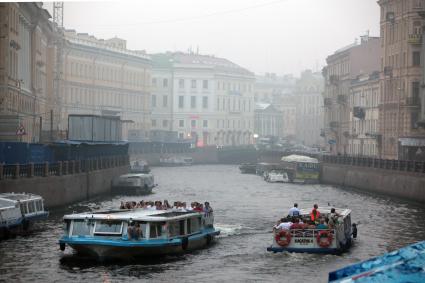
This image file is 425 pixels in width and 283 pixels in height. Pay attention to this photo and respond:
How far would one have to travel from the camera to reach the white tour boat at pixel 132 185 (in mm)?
81688

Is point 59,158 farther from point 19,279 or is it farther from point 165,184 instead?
point 19,279

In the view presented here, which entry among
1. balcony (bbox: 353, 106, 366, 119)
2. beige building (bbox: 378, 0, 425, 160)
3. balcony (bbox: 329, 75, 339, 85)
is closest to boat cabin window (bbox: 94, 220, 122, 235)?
beige building (bbox: 378, 0, 425, 160)

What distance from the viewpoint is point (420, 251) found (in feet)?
62.8

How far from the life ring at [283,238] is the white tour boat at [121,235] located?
396 cm

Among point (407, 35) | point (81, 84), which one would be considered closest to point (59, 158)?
point (407, 35)

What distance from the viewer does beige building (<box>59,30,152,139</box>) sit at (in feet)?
496

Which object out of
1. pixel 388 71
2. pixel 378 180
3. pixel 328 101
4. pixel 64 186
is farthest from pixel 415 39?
pixel 328 101

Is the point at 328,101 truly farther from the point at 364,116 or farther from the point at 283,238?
the point at 283,238

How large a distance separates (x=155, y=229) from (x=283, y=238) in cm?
545

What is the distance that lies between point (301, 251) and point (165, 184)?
5731 cm

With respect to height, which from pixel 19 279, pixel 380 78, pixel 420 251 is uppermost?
pixel 380 78

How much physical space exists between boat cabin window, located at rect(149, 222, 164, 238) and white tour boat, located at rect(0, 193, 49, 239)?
8.13m

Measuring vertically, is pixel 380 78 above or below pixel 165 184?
above

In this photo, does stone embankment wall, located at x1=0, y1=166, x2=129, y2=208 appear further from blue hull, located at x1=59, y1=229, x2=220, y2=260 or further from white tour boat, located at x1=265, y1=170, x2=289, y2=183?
white tour boat, located at x1=265, y1=170, x2=289, y2=183
